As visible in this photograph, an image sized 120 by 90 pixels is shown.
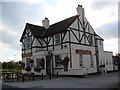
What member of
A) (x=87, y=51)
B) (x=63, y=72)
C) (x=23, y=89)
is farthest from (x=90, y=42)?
(x=23, y=89)

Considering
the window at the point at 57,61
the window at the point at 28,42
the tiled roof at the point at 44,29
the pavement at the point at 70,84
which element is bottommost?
the pavement at the point at 70,84

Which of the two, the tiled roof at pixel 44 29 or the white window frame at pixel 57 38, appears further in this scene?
the tiled roof at pixel 44 29

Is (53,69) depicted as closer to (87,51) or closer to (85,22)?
(87,51)

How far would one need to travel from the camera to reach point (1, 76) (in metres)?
22.6

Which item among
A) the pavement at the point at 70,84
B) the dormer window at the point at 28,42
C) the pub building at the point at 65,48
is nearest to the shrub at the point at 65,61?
the pub building at the point at 65,48

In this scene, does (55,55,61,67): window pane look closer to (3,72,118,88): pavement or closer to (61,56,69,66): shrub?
(61,56,69,66): shrub

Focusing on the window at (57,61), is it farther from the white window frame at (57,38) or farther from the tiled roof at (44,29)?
the tiled roof at (44,29)

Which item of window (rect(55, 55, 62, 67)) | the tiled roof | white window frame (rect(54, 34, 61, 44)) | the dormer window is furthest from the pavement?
the dormer window

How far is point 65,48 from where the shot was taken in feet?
72.7

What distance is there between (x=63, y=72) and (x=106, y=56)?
447 inches

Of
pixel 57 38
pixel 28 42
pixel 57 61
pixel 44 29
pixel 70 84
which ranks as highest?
pixel 44 29

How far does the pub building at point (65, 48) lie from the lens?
72.5 ft

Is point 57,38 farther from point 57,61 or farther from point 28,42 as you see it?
point 28,42

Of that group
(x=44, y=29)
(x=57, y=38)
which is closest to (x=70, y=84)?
(x=57, y=38)
